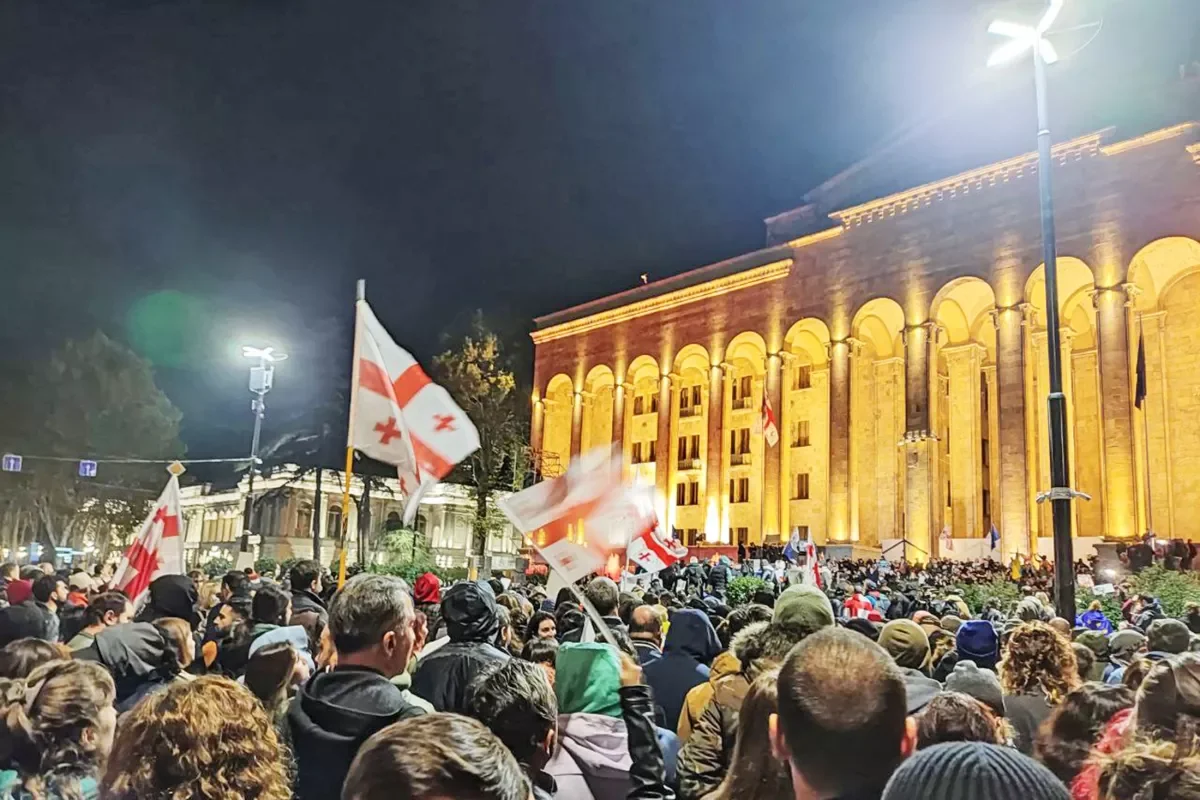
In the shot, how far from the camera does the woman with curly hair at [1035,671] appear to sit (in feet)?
15.9

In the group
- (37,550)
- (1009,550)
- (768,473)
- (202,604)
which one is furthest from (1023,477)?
(37,550)

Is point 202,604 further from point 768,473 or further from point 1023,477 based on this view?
point 768,473

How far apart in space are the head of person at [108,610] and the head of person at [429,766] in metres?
A: 5.62

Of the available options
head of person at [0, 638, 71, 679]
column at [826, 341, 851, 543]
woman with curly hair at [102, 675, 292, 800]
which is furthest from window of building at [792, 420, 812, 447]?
woman with curly hair at [102, 675, 292, 800]

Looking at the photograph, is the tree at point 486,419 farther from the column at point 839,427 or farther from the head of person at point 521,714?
the head of person at point 521,714

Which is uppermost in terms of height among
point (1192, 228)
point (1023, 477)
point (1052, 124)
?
point (1052, 124)

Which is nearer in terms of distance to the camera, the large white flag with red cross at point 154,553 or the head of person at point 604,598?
the head of person at point 604,598

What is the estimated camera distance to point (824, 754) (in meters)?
2.23

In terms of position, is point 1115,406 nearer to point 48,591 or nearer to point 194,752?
point 48,591

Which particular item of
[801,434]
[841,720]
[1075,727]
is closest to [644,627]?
[1075,727]

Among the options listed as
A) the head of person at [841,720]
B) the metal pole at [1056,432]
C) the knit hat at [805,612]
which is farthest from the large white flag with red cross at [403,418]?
the metal pole at [1056,432]

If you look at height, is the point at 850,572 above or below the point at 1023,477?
below

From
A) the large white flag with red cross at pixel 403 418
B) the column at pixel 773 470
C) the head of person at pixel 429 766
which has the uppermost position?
the column at pixel 773 470

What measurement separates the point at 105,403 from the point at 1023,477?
35221 mm
